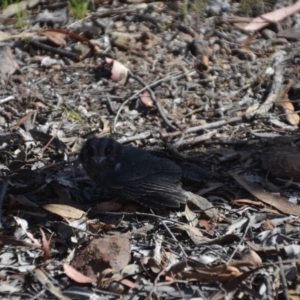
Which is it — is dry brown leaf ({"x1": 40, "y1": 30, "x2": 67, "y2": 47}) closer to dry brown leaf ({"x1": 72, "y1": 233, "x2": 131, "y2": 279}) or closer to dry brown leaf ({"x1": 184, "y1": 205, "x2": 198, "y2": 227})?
dry brown leaf ({"x1": 184, "y1": 205, "x2": 198, "y2": 227})

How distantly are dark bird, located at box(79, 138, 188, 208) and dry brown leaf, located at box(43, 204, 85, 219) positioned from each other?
0.35 metres

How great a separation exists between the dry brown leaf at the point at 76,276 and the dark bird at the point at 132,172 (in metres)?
0.90

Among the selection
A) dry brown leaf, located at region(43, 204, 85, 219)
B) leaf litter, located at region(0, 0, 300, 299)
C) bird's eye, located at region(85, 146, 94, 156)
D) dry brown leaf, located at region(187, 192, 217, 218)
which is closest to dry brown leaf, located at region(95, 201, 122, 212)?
leaf litter, located at region(0, 0, 300, 299)

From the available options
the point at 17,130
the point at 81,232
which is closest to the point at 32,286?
the point at 81,232

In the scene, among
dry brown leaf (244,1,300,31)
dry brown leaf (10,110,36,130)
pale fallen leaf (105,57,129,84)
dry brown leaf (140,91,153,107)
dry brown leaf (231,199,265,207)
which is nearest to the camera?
dry brown leaf (231,199,265,207)

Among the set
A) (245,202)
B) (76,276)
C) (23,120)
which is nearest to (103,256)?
(76,276)

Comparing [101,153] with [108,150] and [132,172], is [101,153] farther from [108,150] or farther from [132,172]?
[132,172]

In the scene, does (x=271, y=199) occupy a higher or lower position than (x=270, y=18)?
lower

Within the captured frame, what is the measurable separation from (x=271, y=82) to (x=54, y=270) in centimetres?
316

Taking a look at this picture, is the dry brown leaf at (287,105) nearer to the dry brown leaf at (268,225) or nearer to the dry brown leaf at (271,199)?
the dry brown leaf at (271,199)

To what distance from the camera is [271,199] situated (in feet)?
18.4

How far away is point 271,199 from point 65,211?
147cm

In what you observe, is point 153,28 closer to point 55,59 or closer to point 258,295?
point 55,59

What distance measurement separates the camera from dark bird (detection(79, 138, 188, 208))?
5.54m
